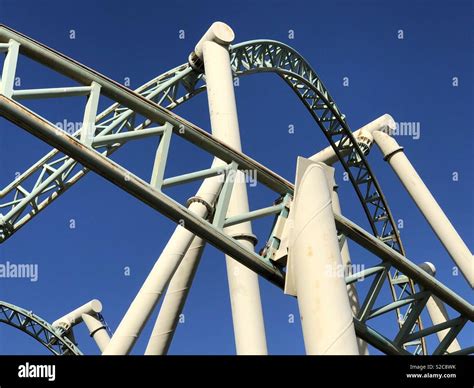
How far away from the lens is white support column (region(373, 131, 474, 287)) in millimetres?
13844

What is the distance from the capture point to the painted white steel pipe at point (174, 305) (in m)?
9.28

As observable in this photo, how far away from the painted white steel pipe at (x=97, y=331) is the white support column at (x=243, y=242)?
10.4 m

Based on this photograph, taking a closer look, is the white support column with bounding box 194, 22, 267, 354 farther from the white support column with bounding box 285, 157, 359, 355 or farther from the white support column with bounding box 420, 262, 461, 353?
the white support column with bounding box 420, 262, 461, 353

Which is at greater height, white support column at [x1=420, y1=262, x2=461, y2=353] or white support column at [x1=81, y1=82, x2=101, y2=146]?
white support column at [x1=81, y1=82, x2=101, y2=146]

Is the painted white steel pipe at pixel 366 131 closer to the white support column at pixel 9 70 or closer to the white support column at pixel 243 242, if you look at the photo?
the white support column at pixel 243 242

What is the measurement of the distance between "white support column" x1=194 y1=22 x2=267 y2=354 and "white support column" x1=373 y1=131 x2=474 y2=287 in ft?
20.3

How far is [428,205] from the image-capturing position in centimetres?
1475

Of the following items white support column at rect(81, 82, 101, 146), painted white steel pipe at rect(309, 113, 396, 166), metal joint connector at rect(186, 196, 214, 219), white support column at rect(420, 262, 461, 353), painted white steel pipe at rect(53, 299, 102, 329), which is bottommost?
white support column at rect(420, 262, 461, 353)

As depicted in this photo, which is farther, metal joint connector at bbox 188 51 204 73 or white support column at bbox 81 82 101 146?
metal joint connector at bbox 188 51 204 73

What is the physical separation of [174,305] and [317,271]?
14.3ft

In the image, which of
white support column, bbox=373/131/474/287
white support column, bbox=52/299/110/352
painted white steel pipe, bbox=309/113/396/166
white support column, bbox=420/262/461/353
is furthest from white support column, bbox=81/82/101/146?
white support column, bbox=52/299/110/352

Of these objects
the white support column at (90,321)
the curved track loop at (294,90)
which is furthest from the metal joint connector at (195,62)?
the white support column at (90,321)
